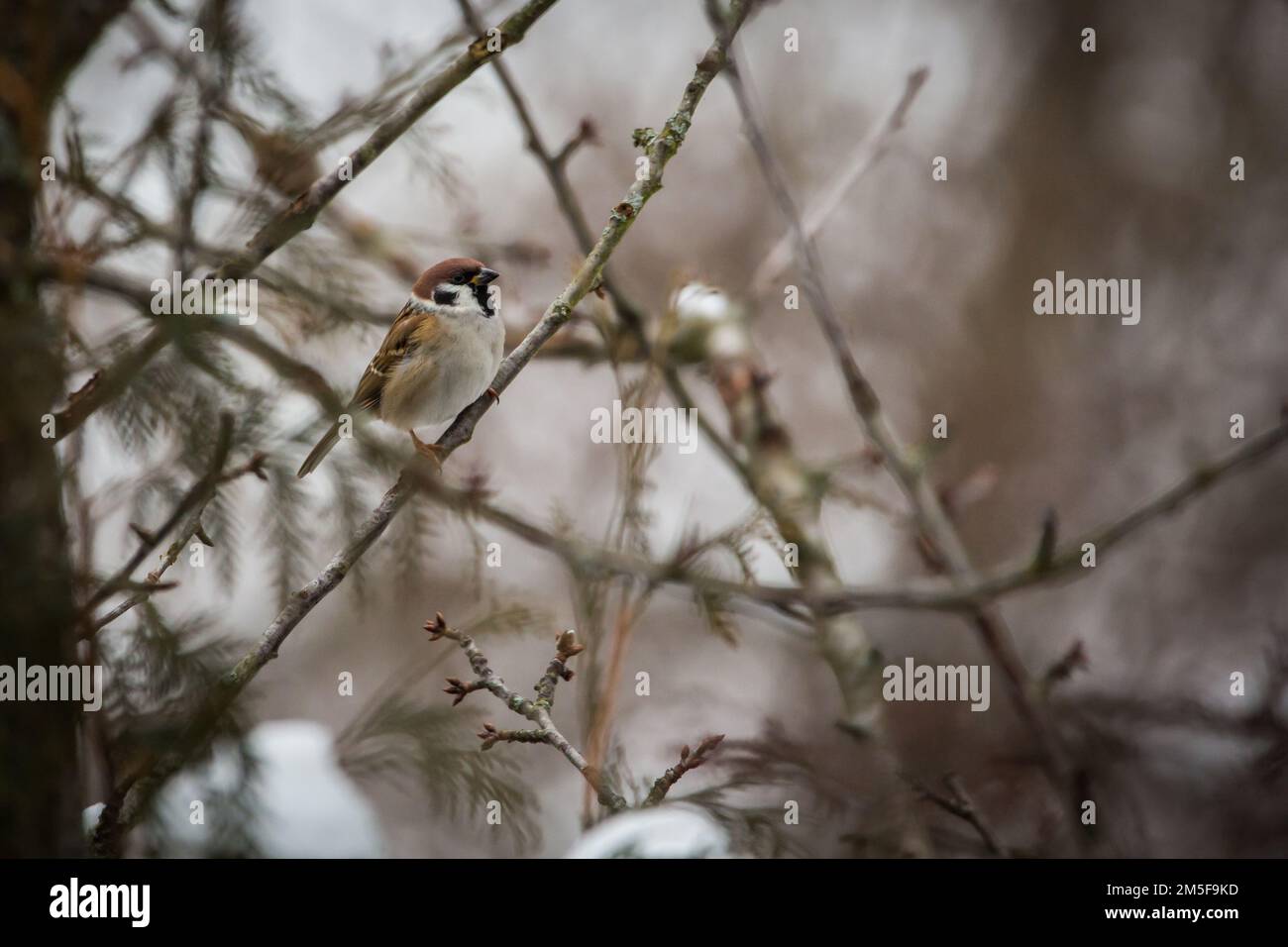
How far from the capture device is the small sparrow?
352 centimetres

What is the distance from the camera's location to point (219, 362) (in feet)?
5.35

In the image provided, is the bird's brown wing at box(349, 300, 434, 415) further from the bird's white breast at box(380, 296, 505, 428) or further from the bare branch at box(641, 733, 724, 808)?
the bare branch at box(641, 733, 724, 808)

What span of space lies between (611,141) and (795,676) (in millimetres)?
4399

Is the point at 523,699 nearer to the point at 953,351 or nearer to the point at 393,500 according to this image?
the point at 393,500

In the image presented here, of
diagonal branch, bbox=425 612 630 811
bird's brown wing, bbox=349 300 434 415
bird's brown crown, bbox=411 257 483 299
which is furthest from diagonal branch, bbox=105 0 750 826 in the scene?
bird's brown crown, bbox=411 257 483 299

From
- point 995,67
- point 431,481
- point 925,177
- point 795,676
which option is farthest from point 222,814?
point 995,67

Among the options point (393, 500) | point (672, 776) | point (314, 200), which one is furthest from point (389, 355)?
point (672, 776)

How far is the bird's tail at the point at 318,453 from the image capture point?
1799 millimetres

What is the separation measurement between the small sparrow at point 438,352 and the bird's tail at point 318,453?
1.39 m

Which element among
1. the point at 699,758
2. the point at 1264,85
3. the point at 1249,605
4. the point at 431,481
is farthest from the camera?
the point at 1264,85

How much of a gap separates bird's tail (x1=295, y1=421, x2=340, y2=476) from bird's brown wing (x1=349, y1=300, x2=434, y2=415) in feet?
5.50

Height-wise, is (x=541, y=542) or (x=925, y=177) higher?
(x=925, y=177)
